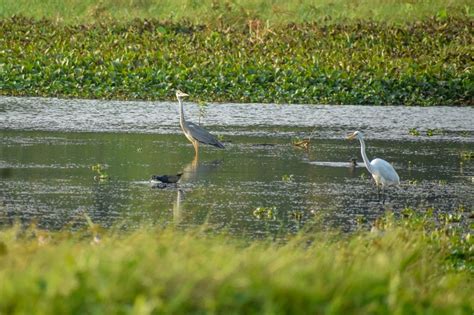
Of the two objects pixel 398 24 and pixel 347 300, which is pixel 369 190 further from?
pixel 398 24

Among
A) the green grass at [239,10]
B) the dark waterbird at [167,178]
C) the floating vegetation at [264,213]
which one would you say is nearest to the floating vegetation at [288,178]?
the dark waterbird at [167,178]

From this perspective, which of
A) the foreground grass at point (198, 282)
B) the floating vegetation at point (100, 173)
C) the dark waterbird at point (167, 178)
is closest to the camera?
the foreground grass at point (198, 282)

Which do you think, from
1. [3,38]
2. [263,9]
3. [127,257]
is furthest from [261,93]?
[127,257]

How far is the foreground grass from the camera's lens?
244 inches

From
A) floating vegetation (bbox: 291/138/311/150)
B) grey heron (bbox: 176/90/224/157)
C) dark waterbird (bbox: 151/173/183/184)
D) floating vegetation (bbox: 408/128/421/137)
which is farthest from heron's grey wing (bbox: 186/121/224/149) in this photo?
floating vegetation (bbox: 408/128/421/137)

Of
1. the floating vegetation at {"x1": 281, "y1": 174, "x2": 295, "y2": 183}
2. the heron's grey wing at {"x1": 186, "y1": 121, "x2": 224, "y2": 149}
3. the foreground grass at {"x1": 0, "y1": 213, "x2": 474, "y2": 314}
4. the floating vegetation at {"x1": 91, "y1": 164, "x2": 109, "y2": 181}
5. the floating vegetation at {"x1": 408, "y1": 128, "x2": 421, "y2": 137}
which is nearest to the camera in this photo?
the foreground grass at {"x1": 0, "y1": 213, "x2": 474, "y2": 314}

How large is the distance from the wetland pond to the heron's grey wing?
235mm

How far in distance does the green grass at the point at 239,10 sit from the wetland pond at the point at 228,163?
9.41 m

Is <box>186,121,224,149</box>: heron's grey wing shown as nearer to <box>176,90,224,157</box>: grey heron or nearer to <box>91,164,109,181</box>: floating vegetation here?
<box>176,90,224,157</box>: grey heron

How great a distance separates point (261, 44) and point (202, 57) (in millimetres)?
2201

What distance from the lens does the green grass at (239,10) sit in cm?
3344

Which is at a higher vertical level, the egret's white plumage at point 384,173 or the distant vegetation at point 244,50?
the distant vegetation at point 244,50

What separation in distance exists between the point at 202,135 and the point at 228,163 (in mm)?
959

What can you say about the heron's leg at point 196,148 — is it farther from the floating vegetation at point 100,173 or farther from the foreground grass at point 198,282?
the foreground grass at point 198,282
